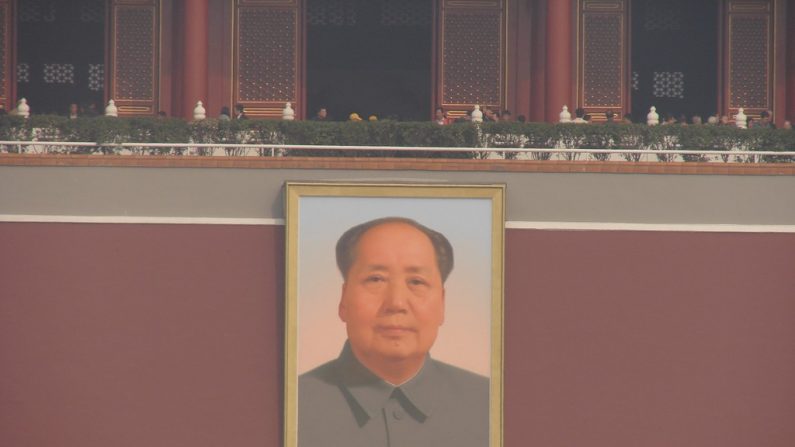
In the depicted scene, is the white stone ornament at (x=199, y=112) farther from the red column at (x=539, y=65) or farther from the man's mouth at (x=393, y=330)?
the red column at (x=539, y=65)

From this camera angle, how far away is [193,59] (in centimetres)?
1897

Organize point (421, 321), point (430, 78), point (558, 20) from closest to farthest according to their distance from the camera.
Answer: point (421, 321)
point (558, 20)
point (430, 78)

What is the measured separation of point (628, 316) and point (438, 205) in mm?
2080

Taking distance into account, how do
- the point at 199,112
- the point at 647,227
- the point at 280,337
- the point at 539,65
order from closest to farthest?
1. the point at 280,337
2. the point at 647,227
3. the point at 199,112
4. the point at 539,65

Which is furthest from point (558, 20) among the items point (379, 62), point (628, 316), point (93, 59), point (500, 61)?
point (93, 59)

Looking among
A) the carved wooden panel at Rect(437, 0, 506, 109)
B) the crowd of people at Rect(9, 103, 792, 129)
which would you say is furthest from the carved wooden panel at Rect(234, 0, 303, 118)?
the carved wooden panel at Rect(437, 0, 506, 109)

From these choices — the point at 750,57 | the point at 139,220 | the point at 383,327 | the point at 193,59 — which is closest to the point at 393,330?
the point at 383,327

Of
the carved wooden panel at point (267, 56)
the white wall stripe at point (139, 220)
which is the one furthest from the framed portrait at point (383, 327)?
the carved wooden panel at point (267, 56)

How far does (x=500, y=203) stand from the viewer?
16.1 metres

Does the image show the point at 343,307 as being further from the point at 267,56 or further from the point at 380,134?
the point at 267,56

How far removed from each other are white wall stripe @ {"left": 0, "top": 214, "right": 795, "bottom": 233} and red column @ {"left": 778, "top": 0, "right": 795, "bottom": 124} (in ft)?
13.0

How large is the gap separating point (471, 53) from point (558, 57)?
4.77 ft

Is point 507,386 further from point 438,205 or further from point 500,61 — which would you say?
point 500,61

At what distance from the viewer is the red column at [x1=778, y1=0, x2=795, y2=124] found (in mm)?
20078
